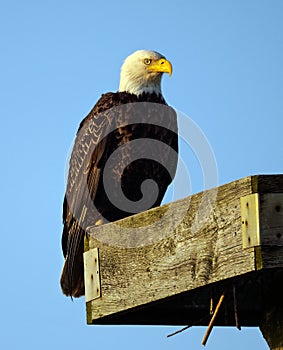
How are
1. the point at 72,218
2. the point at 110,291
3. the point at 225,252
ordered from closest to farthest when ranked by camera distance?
1. the point at 225,252
2. the point at 110,291
3. the point at 72,218

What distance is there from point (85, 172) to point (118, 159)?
262 millimetres

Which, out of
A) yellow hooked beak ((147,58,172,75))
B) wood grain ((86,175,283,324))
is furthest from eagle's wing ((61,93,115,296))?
wood grain ((86,175,283,324))

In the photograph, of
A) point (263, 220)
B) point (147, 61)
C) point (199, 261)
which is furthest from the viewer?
point (147, 61)

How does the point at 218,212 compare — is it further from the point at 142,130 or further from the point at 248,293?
the point at 142,130

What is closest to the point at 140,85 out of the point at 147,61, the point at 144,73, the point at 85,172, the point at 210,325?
the point at 144,73

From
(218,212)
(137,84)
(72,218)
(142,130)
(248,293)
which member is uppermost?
(137,84)

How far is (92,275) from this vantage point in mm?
3664

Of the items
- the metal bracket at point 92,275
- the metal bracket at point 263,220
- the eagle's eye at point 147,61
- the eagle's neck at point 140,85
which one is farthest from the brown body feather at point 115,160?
the metal bracket at point 263,220

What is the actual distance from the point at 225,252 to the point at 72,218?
3535 mm

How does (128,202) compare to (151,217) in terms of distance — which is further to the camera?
(128,202)

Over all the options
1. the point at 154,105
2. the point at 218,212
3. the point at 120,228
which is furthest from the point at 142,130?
the point at 218,212

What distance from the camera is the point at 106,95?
6.76m

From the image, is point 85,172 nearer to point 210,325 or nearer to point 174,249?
point 174,249

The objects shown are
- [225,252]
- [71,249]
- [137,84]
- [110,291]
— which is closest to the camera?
[225,252]
